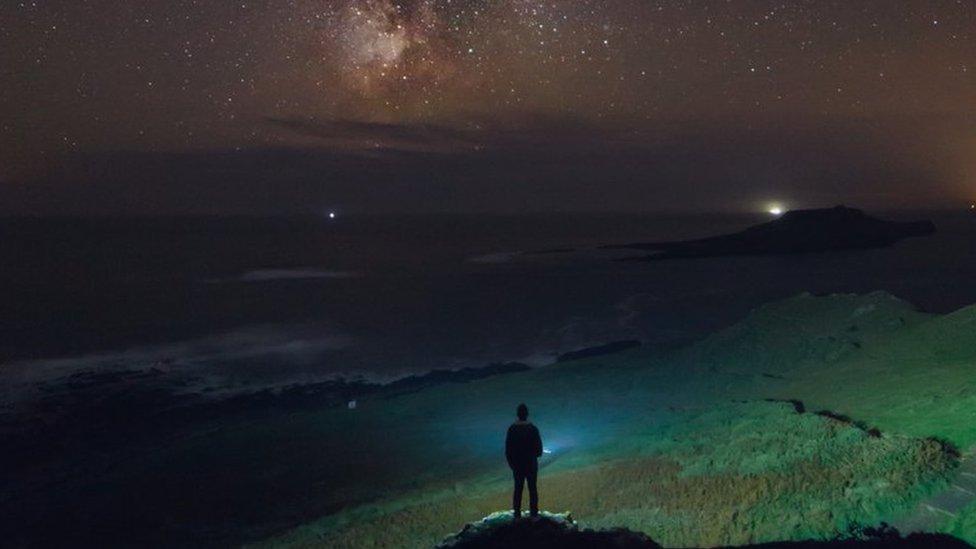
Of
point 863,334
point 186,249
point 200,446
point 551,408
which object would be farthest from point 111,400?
point 186,249

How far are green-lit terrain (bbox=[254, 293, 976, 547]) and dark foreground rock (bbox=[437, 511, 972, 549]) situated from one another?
25 cm

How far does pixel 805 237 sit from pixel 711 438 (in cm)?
11701

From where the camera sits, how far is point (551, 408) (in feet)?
83.4

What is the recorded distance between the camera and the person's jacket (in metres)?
11.2

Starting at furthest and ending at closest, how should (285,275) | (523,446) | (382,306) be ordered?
(285,275)
(382,306)
(523,446)

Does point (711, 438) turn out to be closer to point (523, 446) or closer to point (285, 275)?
point (523, 446)

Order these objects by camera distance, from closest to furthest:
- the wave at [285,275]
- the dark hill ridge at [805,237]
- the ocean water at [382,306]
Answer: the ocean water at [382,306] → the wave at [285,275] → the dark hill ridge at [805,237]

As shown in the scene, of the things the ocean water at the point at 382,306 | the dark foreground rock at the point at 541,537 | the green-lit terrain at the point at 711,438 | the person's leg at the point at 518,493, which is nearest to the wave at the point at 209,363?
the ocean water at the point at 382,306

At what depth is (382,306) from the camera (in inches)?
2717

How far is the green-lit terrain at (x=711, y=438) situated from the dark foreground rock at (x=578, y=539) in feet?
0.81

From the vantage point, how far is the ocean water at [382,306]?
4222 cm

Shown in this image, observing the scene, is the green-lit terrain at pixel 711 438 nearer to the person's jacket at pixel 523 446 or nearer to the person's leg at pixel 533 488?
the person's leg at pixel 533 488

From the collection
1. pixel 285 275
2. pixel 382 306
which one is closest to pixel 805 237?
pixel 382 306

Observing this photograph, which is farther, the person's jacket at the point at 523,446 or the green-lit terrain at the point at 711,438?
the green-lit terrain at the point at 711,438
